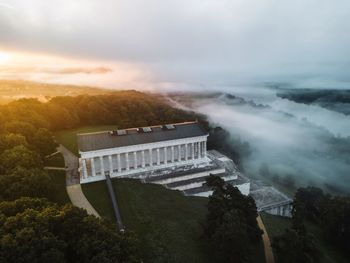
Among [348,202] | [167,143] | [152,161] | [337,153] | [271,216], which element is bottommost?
[337,153]

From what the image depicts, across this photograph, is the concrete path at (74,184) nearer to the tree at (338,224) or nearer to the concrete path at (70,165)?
the concrete path at (70,165)

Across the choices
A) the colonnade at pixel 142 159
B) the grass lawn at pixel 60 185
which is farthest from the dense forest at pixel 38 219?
the colonnade at pixel 142 159

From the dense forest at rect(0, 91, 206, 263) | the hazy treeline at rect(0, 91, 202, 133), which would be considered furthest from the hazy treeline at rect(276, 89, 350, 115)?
the dense forest at rect(0, 91, 206, 263)

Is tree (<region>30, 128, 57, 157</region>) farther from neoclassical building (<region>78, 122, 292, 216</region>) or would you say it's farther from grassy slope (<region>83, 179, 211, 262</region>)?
grassy slope (<region>83, 179, 211, 262</region>)

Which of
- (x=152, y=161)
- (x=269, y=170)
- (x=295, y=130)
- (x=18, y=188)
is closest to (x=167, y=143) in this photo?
(x=152, y=161)

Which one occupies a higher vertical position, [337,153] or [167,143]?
[167,143]

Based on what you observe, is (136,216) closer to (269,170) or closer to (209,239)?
(209,239)

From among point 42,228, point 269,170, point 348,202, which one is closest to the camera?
point 42,228
